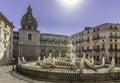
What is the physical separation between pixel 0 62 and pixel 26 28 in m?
21.3

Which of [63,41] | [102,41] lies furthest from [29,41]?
[102,41]

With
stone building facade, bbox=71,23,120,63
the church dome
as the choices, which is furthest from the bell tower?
stone building facade, bbox=71,23,120,63

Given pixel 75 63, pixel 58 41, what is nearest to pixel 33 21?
pixel 58 41

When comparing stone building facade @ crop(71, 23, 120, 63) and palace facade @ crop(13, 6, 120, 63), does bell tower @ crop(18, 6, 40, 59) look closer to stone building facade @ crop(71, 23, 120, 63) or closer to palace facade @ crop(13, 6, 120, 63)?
palace facade @ crop(13, 6, 120, 63)

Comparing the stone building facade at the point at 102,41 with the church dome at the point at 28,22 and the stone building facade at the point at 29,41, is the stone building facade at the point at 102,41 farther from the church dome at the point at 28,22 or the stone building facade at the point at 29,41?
the church dome at the point at 28,22

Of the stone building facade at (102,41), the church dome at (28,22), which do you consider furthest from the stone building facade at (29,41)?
the stone building facade at (102,41)

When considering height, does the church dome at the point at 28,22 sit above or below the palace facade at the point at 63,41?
above

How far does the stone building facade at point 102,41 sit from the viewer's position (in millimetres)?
45125

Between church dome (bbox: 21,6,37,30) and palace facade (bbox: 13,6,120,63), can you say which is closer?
palace facade (bbox: 13,6,120,63)

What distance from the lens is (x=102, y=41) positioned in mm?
46969

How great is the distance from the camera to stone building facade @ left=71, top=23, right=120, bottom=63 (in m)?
45.1

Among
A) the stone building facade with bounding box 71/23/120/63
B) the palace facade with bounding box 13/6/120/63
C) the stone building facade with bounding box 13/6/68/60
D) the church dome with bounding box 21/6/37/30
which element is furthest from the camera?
the church dome with bounding box 21/6/37/30

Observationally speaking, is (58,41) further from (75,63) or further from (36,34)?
(75,63)

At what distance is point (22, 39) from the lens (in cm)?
5119
